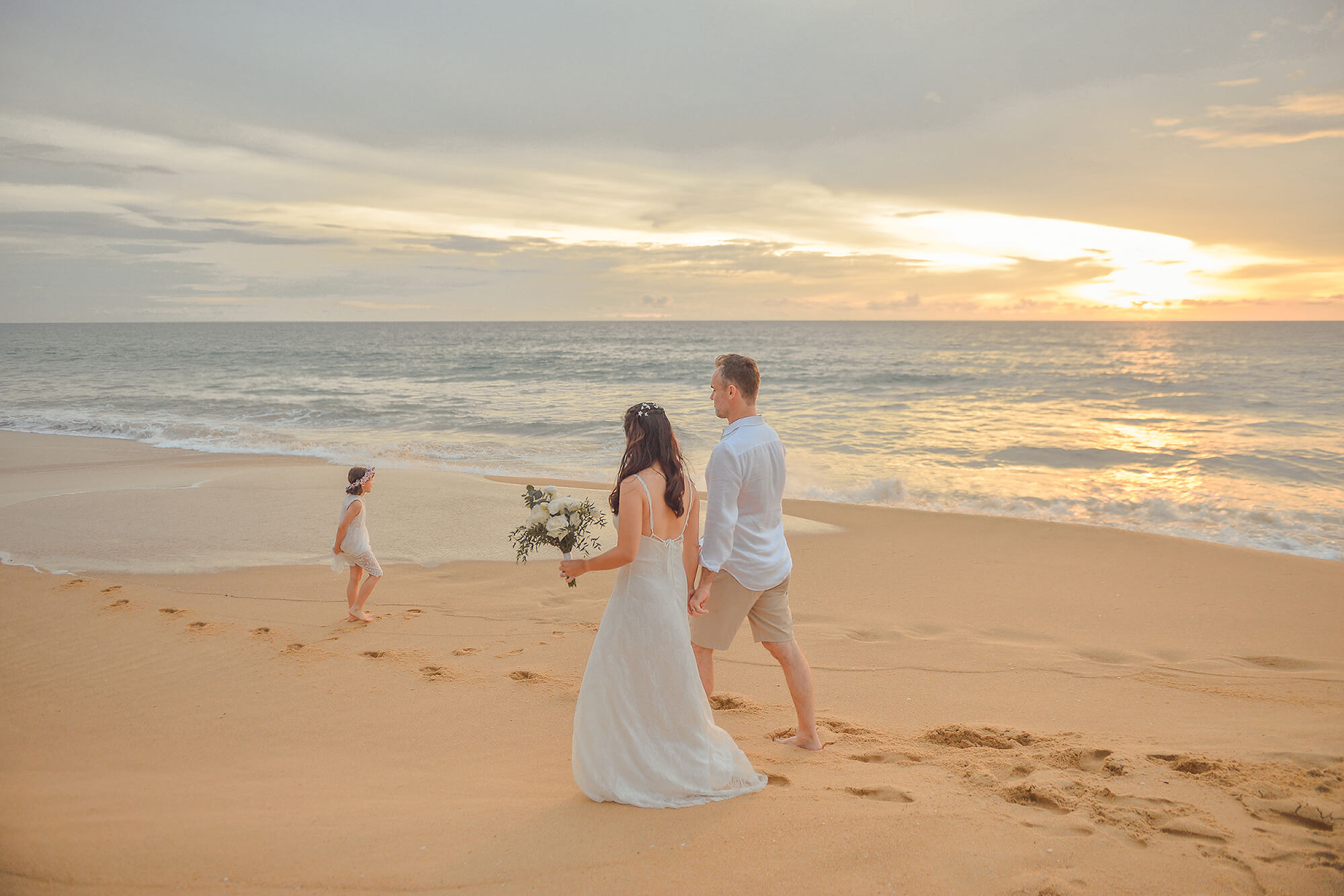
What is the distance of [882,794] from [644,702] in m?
1.18

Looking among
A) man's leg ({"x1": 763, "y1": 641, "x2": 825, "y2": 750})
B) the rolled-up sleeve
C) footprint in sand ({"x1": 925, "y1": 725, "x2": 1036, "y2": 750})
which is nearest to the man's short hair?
the rolled-up sleeve

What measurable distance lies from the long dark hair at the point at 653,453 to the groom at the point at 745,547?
1.11 feet

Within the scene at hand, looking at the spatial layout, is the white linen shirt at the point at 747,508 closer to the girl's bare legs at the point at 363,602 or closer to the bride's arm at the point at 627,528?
the bride's arm at the point at 627,528

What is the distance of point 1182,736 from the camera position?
13.5 feet

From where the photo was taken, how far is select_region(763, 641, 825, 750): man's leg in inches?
153

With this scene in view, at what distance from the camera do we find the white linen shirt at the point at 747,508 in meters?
3.55

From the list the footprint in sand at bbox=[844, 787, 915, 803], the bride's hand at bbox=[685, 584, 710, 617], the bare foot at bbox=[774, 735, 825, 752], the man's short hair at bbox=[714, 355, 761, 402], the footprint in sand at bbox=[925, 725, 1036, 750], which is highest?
the man's short hair at bbox=[714, 355, 761, 402]

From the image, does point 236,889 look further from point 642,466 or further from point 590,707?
point 642,466

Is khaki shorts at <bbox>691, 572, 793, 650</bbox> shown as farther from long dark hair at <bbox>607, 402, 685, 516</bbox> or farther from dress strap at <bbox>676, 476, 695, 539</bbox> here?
long dark hair at <bbox>607, 402, 685, 516</bbox>

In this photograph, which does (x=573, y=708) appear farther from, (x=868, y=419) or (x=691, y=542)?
(x=868, y=419)

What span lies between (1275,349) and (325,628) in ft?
233

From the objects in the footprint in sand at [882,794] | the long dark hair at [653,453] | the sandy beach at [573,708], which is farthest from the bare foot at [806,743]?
the long dark hair at [653,453]

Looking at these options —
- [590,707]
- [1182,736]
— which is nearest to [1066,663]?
[1182,736]

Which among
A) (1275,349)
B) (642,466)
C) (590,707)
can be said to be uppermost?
(1275,349)
